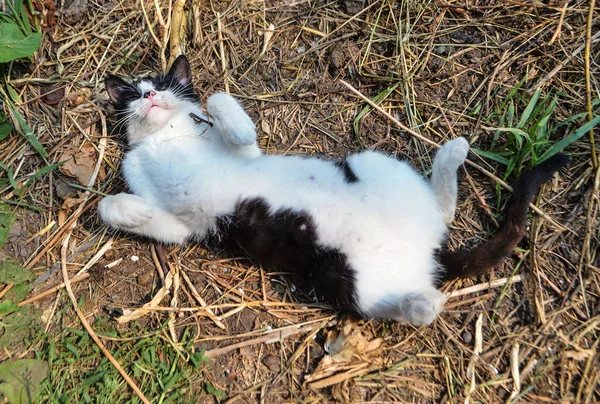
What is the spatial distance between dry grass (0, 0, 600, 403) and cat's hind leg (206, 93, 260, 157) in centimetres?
39

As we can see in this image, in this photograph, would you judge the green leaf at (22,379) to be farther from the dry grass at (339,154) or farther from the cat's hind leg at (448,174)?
the cat's hind leg at (448,174)

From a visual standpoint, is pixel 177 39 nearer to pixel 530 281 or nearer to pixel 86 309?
pixel 86 309

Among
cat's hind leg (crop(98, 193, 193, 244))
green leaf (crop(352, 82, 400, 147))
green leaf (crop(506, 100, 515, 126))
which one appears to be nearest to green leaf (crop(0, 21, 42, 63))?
cat's hind leg (crop(98, 193, 193, 244))

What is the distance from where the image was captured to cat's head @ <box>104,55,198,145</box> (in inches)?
89.2

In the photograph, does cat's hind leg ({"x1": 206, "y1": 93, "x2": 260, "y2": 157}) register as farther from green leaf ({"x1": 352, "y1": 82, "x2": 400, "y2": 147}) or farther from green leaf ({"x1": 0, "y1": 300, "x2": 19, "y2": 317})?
green leaf ({"x1": 0, "y1": 300, "x2": 19, "y2": 317})

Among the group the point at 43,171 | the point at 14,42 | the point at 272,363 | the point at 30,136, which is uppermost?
the point at 14,42

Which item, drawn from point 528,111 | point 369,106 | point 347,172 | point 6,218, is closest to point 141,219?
point 6,218

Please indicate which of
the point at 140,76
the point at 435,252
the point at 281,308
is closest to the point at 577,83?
the point at 435,252

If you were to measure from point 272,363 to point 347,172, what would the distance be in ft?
3.56

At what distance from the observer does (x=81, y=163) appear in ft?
8.13

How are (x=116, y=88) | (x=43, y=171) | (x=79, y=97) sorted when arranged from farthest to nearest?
1. (x=79, y=97)
2. (x=116, y=88)
3. (x=43, y=171)

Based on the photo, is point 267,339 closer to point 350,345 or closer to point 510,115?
point 350,345

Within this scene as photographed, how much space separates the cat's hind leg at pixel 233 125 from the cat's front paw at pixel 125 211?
0.59 m

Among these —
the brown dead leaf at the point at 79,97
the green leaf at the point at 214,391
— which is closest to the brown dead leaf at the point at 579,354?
the green leaf at the point at 214,391
